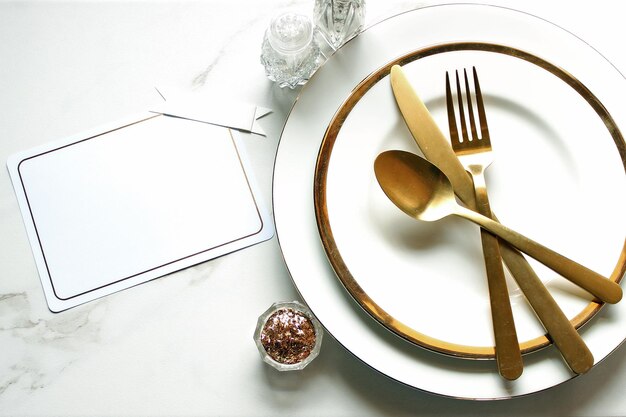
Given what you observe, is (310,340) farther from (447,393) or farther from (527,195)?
(527,195)

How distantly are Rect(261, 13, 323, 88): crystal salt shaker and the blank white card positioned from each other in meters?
0.11

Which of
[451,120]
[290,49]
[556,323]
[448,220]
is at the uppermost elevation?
[290,49]

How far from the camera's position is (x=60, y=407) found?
75 cm

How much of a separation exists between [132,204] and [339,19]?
0.36m

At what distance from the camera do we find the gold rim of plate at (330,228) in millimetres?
653

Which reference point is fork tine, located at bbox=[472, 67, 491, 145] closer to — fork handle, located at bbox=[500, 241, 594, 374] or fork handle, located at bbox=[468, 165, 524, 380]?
fork handle, located at bbox=[468, 165, 524, 380]

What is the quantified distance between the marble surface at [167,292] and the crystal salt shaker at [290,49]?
0.05m

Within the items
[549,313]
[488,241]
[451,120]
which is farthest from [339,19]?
[549,313]

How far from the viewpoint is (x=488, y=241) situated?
0.68m

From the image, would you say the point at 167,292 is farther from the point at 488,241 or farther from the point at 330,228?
the point at 488,241

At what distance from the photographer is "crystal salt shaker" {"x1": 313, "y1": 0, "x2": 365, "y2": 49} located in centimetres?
75

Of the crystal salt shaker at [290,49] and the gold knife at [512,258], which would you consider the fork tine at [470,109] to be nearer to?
the gold knife at [512,258]

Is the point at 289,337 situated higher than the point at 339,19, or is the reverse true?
the point at 339,19

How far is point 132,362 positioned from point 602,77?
0.68m
